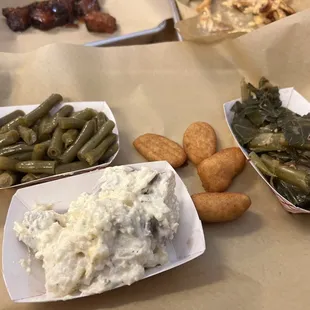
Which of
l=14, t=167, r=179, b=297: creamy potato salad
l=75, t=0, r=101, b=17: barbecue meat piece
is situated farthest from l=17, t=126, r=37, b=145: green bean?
l=75, t=0, r=101, b=17: barbecue meat piece

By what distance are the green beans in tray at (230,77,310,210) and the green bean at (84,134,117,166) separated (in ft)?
2.19

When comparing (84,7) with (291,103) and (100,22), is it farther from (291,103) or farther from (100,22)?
(291,103)

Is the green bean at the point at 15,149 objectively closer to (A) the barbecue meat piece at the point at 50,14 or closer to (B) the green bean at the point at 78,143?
(B) the green bean at the point at 78,143

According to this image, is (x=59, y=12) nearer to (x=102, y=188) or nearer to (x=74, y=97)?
(x=74, y=97)

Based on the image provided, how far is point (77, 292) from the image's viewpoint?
164 centimetres

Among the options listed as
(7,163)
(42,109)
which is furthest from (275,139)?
(7,163)

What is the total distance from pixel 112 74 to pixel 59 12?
80 cm

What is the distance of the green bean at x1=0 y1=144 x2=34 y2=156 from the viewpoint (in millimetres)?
2111

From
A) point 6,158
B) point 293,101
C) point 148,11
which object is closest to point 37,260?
point 6,158

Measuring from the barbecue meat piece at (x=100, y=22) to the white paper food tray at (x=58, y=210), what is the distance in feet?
4.77

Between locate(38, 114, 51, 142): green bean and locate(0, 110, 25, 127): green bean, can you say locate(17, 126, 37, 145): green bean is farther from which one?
locate(0, 110, 25, 127): green bean

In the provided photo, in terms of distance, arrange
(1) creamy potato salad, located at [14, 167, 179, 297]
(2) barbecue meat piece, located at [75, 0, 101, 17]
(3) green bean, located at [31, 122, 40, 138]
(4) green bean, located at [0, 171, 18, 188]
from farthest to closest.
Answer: (2) barbecue meat piece, located at [75, 0, 101, 17] → (3) green bean, located at [31, 122, 40, 138] → (4) green bean, located at [0, 171, 18, 188] → (1) creamy potato salad, located at [14, 167, 179, 297]

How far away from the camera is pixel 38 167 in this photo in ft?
6.73

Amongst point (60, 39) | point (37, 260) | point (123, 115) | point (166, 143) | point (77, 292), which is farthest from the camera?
point (60, 39)
